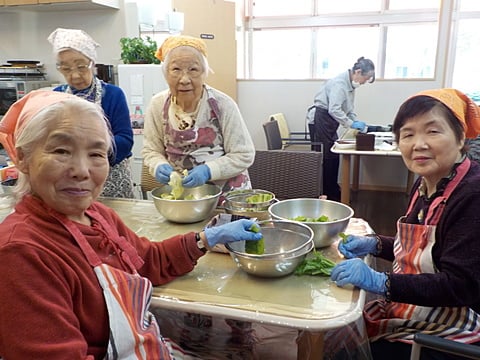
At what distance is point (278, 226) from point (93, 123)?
25.1 inches

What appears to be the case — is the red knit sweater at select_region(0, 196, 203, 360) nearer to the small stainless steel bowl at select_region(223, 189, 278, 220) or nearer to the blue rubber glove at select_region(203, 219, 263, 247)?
the blue rubber glove at select_region(203, 219, 263, 247)

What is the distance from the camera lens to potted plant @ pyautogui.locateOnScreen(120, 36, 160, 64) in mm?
3707

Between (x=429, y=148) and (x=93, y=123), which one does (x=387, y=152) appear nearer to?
(x=429, y=148)

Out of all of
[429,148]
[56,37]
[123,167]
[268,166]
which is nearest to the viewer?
[429,148]

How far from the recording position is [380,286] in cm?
110

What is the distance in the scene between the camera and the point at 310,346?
3.68 feet

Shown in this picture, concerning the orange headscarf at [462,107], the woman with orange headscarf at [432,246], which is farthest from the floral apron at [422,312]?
the orange headscarf at [462,107]

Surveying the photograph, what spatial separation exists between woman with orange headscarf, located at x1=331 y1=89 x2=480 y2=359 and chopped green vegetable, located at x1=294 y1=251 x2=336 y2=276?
4 cm

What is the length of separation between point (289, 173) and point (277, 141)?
2.00 m

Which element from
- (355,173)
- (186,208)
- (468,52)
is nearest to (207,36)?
(355,173)

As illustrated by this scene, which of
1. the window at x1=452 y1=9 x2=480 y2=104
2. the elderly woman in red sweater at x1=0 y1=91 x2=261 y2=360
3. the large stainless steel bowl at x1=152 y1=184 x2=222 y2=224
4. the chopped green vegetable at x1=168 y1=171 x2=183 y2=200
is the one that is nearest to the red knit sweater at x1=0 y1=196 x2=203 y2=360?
the elderly woman in red sweater at x1=0 y1=91 x2=261 y2=360

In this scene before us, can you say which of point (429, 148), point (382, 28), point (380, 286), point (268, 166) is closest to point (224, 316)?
point (380, 286)

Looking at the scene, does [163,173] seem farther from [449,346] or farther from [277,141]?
[277,141]

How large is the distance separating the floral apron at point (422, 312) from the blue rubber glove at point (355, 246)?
85mm
